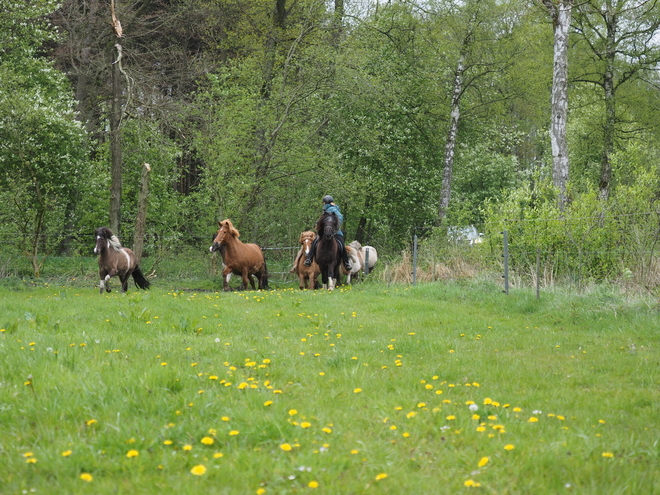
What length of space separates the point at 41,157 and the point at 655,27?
27.4m

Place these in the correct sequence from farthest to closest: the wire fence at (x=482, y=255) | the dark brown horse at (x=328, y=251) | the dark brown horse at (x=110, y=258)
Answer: the dark brown horse at (x=328, y=251), the dark brown horse at (x=110, y=258), the wire fence at (x=482, y=255)

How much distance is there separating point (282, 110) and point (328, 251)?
31.2 feet

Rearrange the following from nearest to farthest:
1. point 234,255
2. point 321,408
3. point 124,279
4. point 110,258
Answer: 1. point 321,408
2. point 110,258
3. point 124,279
4. point 234,255

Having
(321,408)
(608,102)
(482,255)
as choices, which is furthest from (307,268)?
(608,102)

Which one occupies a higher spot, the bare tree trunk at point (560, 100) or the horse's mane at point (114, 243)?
the bare tree trunk at point (560, 100)

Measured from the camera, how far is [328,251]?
18.4 m

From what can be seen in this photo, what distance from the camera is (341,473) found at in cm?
385

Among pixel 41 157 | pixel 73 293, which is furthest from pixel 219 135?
pixel 73 293

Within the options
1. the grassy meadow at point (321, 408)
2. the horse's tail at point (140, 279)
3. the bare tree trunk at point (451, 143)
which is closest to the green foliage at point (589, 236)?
the grassy meadow at point (321, 408)

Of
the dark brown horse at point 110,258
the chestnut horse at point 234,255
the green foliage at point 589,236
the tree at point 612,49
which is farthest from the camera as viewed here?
the tree at point 612,49

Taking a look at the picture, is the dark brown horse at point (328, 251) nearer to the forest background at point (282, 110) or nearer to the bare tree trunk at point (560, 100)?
the forest background at point (282, 110)

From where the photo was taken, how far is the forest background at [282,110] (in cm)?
2203

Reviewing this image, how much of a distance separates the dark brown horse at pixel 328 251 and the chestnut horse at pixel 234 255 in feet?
9.19

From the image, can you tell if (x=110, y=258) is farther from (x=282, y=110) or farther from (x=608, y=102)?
(x=608, y=102)
